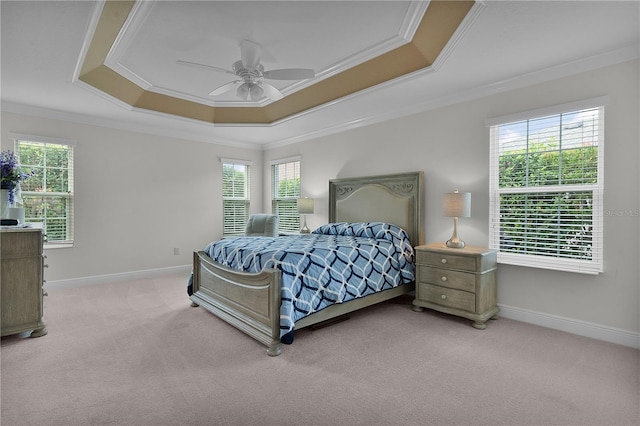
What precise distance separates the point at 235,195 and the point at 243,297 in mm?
3746

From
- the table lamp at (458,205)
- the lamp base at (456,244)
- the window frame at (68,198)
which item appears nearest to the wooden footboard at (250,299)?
the lamp base at (456,244)

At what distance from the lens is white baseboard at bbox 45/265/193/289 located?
14.5ft

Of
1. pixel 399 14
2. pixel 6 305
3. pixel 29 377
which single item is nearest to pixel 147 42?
pixel 399 14

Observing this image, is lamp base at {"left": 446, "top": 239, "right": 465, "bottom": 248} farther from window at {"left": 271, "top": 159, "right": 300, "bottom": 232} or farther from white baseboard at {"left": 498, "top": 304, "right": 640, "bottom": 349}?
window at {"left": 271, "top": 159, "right": 300, "bottom": 232}

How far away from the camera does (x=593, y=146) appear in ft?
9.49

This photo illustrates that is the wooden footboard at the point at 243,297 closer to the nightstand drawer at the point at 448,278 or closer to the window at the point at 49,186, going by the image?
the nightstand drawer at the point at 448,278

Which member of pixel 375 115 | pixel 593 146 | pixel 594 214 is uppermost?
pixel 375 115

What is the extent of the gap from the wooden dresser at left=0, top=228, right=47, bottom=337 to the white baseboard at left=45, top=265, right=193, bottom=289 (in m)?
1.87

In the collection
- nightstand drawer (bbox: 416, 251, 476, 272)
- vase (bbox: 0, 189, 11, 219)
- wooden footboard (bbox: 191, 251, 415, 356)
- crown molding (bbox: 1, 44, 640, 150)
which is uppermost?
crown molding (bbox: 1, 44, 640, 150)

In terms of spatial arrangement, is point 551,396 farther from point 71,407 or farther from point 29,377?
point 29,377

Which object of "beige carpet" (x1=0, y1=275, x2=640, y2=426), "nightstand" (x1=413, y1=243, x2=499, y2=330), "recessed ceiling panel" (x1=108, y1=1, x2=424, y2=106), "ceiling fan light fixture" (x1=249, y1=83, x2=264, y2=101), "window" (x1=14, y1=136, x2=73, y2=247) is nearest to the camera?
"beige carpet" (x1=0, y1=275, x2=640, y2=426)

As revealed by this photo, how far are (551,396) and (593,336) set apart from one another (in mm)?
1361

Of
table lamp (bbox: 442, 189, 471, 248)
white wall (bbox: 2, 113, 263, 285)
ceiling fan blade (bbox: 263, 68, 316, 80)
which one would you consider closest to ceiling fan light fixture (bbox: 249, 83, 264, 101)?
ceiling fan blade (bbox: 263, 68, 316, 80)

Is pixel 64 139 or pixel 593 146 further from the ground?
pixel 64 139
